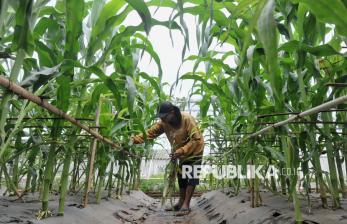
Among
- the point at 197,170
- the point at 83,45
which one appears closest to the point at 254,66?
the point at 83,45

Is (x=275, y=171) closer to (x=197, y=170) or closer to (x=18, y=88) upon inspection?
(x=197, y=170)

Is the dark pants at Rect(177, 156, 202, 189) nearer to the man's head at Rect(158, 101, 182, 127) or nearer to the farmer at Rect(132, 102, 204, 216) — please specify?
the farmer at Rect(132, 102, 204, 216)

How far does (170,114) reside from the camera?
2414mm

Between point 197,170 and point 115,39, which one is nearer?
point 115,39

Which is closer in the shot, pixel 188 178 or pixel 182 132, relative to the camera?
pixel 182 132

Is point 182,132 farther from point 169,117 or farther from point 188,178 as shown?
point 188,178

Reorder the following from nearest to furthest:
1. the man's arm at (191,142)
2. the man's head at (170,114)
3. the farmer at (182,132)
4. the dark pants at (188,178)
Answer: the man's arm at (191,142)
the man's head at (170,114)
the farmer at (182,132)
the dark pants at (188,178)

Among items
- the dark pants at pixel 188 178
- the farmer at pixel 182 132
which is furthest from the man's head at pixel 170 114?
the dark pants at pixel 188 178

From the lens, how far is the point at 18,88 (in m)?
0.76

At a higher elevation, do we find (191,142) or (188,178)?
(191,142)

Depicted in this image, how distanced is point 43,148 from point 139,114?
58 centimetres

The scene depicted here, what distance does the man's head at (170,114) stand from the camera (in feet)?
7.67

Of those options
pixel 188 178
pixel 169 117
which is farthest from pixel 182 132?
pixel 188 178

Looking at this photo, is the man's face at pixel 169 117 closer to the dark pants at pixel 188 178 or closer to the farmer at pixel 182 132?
the farmer at pixel 182 132
